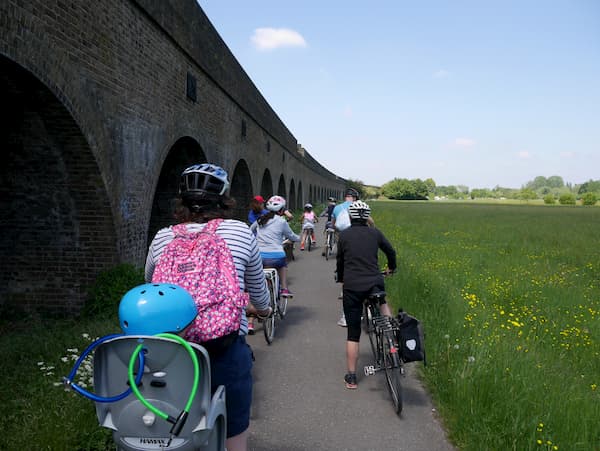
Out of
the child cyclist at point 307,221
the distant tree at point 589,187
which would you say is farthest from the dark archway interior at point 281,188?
the distant tree at point 589,187

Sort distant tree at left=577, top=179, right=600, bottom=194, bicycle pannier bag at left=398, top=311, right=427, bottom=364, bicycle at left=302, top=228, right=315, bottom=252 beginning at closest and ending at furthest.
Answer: bicycle pannier bag at left=398, top=311, right=427, bottom=364, bicycle at left=302, top=228, right=315, bottom=252, distant tree at left=577, top=179, right=600, bottom=194

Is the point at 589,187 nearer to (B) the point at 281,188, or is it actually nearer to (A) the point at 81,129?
(B) the point at 281,188

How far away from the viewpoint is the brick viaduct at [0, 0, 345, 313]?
438 centimetres

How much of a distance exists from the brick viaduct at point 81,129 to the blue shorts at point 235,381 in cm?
334

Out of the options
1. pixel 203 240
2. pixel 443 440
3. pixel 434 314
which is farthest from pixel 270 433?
pixel 434 314

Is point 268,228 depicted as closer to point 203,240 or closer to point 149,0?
point 149,0

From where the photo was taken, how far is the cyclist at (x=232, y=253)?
1923 millimetres

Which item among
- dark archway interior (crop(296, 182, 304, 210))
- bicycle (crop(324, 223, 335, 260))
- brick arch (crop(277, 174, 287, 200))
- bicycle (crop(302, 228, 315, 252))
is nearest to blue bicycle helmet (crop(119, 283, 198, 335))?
bicycle (crop(324, 223, 335, 260))

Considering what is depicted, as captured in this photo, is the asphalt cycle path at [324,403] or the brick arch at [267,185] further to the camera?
→ the brick arch at [267,185]

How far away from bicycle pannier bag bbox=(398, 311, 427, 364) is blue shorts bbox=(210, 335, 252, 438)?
6.25 ft

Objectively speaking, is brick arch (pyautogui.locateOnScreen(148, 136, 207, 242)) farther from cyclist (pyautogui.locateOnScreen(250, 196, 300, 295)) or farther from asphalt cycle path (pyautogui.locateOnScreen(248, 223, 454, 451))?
asphalt cycle path (pyautogui.locateOnScreen(248, 223, 454, 451))

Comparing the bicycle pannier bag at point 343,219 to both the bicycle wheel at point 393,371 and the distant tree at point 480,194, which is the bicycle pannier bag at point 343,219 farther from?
the distant tree at point 480,194

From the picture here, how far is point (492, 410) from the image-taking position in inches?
131

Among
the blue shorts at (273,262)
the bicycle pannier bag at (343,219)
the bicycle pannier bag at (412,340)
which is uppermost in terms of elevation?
the bicycle pannier bag at (343,219)
